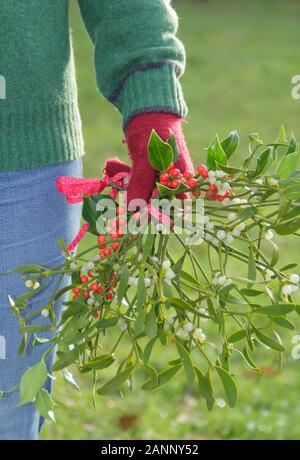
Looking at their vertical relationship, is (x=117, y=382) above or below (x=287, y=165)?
below

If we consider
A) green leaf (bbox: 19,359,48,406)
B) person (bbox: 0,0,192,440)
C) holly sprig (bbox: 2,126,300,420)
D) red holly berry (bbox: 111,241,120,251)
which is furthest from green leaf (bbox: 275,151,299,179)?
green leaf (bbox: 19,359,48,406)

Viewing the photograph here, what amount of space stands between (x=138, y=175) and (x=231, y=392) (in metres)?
0.43

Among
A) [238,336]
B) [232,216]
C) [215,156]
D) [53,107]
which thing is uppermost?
[53,107]

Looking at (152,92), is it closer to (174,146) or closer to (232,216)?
(174,146)

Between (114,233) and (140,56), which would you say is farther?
(140,56)

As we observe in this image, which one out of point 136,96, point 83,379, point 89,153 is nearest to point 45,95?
point 136,96

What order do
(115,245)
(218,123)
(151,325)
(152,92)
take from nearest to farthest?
(151,325) < (115,245) < (152,92) < (218,123)

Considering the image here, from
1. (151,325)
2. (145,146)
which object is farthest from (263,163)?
(151,325)

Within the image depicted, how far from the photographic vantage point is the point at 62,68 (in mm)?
1726

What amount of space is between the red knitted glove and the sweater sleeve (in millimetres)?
18

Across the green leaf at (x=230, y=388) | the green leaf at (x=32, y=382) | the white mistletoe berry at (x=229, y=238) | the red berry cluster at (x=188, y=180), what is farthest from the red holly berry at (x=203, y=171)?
the green leaf at (x=32, y=382)

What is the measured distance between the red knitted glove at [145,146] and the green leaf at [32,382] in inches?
13.6

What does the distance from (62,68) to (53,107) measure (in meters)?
0.08

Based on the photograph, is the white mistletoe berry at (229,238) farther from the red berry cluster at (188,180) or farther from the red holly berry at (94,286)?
the red holly berry at (94,286)
